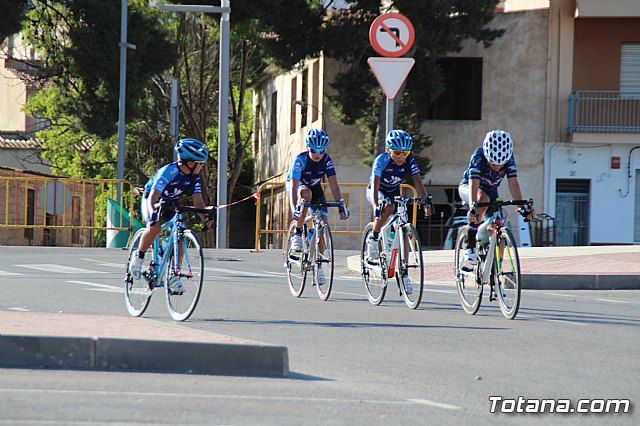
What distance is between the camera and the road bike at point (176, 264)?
1041 cm

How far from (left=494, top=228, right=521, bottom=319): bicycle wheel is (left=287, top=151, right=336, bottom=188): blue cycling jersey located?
2.78 meters

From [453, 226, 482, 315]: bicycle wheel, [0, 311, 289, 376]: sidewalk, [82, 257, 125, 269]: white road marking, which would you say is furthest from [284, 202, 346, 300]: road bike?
[82, 257, 125, 269]: white road marking

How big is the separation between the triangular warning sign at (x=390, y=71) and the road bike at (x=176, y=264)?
6.13 m

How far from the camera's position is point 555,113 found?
3609 cm

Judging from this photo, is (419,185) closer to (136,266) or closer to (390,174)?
(390,174)

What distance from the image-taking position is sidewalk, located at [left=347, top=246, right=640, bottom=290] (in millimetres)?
16453

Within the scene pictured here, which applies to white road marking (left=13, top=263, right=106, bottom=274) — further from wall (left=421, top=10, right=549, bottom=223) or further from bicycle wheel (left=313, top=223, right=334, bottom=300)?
wall (left=421, top=10, right=549, bottom=223)

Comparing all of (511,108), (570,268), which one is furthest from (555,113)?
(570,268)

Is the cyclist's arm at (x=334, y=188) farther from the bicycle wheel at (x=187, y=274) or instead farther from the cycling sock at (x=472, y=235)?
the bicycle wheel at (x=187, y=274)

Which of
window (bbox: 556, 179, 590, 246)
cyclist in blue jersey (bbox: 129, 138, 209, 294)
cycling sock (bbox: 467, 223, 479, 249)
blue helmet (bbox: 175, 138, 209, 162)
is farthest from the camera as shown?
window (bbox: 556, 179, 590, 246)

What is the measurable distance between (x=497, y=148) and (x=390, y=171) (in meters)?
1.70

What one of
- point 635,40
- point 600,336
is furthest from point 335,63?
point 600,336

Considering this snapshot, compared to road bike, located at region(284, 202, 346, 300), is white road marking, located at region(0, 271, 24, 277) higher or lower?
Result: lower

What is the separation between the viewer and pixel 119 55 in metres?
38.3
